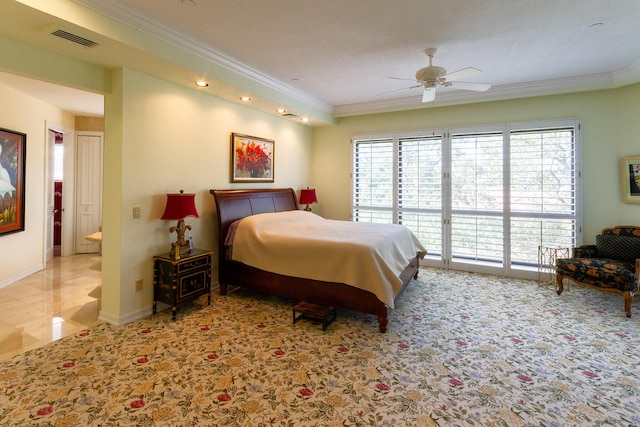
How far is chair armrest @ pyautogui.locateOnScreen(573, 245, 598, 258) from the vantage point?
168 inches

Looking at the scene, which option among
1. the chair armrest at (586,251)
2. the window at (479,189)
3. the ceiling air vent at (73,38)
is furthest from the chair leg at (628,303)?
the ceiling air vent at (73,38)

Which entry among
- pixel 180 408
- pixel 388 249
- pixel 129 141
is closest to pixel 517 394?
pixel 388 249

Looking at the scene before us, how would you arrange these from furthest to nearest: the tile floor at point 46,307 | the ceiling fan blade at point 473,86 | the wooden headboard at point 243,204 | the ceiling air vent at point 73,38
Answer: the wooden headboard at point 243,204 < the ceiling fan blade at point 473,86 < the tile floor at point 46,307 < the ceiling air vent at point 73,38

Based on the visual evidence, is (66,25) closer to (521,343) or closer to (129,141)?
(129,141)

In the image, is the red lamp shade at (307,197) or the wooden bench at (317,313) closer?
the wooden bench at (317,313)

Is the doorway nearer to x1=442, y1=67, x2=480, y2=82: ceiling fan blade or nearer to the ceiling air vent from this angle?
the ceiling air vent

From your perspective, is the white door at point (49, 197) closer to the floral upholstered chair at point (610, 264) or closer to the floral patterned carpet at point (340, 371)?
the floral patterned carpet at point (340, 371)

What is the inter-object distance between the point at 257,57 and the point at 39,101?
4078mm

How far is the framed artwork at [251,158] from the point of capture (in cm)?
467

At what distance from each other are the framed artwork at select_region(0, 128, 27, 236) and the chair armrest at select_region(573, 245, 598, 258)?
26.1 feet

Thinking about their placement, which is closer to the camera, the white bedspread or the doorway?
the white bedspread

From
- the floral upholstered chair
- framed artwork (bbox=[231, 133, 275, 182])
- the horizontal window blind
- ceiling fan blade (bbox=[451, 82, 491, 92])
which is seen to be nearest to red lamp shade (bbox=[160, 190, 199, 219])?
framed artwork (bbox=[231, 133, 275, 182])

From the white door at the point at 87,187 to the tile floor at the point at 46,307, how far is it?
123 cm

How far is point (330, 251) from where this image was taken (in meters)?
3.38
